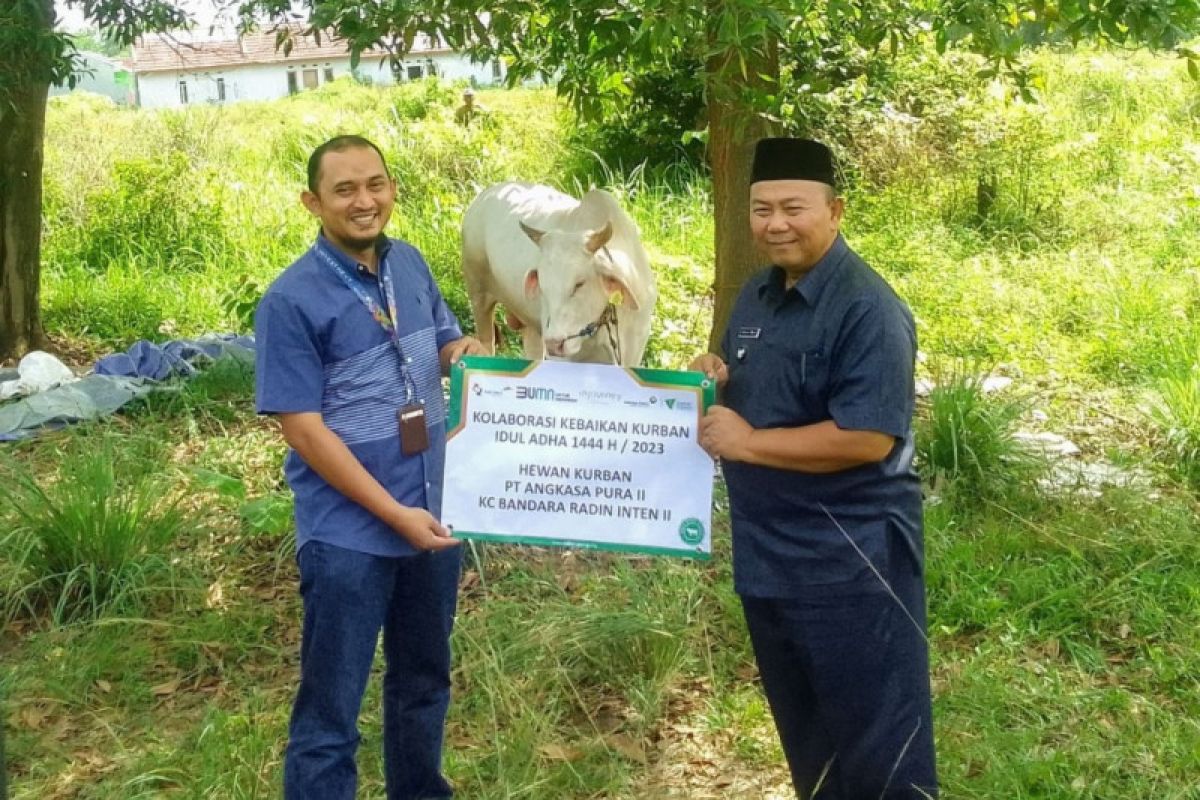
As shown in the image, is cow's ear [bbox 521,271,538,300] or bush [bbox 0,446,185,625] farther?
bush [bbox 0,446,185,625]

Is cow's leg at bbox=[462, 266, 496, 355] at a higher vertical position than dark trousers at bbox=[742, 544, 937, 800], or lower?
higher

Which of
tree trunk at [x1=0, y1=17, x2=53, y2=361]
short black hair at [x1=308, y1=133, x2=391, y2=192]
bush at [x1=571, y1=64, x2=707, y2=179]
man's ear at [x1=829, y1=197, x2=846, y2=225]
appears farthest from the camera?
bush at [x1=571, y1=64, x2=707, y2=179]

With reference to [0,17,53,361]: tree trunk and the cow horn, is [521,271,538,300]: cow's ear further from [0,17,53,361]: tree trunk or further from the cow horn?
[0,17,53,361]: tree trunk

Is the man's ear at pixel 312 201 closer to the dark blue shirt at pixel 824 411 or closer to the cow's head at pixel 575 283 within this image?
the dark blue shirt at pixel 824 411

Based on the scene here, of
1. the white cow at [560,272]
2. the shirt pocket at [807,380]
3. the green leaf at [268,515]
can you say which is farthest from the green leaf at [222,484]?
the shirt pocket at [807,380]

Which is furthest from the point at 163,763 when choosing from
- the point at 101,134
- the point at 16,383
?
the point at 101,134

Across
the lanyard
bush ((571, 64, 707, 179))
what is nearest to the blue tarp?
the lanyard

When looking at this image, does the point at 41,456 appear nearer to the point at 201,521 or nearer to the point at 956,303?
the point at 201,521

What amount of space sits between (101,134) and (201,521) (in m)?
10.5

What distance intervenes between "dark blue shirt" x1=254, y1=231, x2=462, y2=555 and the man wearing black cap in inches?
31.0

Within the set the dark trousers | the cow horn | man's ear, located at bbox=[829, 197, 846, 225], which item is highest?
man's ear, located at bbox=[829, 197, 846, 225]

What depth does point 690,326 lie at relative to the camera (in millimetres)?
8195

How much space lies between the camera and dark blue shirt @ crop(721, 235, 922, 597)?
102 inches

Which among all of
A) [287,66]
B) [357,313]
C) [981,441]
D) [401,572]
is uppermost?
[287,66]
